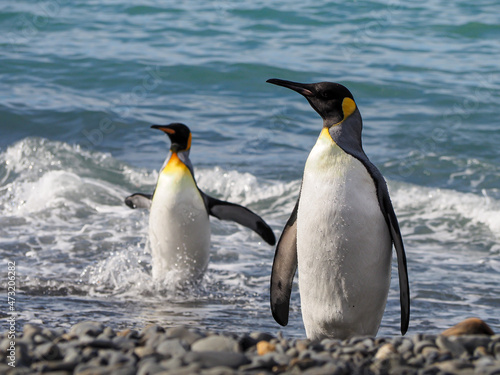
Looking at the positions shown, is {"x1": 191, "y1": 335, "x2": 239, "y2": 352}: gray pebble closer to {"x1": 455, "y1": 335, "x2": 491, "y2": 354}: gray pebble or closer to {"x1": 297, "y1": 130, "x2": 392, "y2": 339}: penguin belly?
{"x1": 455, "y1": 335, "x2": 491, "y2": 354}: gray pebble

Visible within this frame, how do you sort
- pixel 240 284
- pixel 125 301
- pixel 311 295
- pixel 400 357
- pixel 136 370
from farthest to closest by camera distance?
pixel 240 284
pixel 125 301
pixel 311 295
pixel 400 357
pixel 136 370

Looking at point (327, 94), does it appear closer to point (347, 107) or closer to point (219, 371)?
point (347, 107)

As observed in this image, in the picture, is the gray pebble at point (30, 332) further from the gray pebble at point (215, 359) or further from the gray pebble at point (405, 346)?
the gray pebble at point (405, 346)

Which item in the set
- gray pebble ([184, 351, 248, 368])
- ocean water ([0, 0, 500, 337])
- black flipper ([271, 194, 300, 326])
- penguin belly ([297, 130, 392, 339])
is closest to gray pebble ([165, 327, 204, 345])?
gray pebble ([184, 351, 248, 368])

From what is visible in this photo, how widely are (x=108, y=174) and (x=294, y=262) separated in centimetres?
560

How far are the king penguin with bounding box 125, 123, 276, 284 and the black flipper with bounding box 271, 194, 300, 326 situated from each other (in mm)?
1878

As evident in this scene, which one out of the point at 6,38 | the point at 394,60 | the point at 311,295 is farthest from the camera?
the point at 6,38

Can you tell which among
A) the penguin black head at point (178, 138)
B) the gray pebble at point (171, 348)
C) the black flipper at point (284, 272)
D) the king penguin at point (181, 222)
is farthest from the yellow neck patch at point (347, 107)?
the penguin black head at point (178, 138)

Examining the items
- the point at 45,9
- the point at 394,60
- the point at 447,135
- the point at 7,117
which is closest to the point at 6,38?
the point at 45,9

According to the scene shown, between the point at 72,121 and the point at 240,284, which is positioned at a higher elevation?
the point at 72,121

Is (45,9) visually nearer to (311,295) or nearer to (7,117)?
(7,117)

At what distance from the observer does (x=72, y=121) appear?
11.1m

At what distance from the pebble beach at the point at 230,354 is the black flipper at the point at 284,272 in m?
0.94

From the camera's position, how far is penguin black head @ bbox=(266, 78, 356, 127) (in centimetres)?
347
